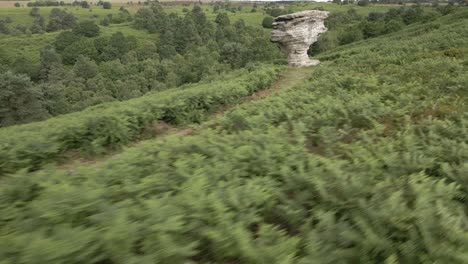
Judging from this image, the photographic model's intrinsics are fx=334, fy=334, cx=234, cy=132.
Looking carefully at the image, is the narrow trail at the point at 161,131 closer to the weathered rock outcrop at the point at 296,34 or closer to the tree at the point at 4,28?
the weathered rock outcrop at the point at 296,34

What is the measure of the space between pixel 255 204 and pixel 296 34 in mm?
31458

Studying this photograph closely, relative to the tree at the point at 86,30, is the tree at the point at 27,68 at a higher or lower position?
lower

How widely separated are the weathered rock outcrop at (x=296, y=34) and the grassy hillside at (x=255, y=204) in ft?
87.1

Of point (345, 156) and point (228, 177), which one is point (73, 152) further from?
point (345, 156)

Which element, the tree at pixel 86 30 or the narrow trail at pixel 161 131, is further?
the tree at pixel 86 30

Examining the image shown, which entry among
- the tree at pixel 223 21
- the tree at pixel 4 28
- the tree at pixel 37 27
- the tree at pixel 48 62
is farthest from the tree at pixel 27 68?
the tree at pixel 223 21

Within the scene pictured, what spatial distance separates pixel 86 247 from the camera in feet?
12.0

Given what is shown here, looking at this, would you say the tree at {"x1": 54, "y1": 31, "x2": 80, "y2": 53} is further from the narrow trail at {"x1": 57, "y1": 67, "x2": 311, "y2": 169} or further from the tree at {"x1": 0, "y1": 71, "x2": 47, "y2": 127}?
the narrow trail at {"x1": 57, "y1": 67, "x2": 311, "y2": 169}

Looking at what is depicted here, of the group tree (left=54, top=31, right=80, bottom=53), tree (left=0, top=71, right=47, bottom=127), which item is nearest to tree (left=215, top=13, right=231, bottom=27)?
tree (left=54, top=31, right=80, bottom=53)

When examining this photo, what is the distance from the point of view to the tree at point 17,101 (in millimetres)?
41500

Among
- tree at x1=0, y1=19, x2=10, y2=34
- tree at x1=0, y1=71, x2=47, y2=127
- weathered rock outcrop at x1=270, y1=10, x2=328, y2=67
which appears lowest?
tree at x1=0, y1=71, x2=47, y2=127

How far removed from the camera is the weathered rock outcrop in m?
34.2

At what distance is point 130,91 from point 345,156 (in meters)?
61.6

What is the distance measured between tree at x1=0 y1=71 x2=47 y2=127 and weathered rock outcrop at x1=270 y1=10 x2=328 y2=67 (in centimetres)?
3208
